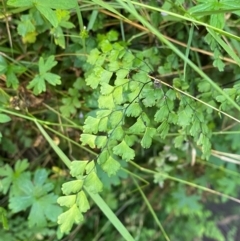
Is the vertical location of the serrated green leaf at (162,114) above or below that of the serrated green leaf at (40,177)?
above

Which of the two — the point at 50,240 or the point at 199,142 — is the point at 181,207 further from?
the point at 199,142

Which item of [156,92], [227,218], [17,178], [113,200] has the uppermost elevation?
[156,92]

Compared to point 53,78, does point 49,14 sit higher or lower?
higher

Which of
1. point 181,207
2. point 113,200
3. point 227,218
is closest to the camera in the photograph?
point 113,200

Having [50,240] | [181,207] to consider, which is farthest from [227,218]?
[50,240]

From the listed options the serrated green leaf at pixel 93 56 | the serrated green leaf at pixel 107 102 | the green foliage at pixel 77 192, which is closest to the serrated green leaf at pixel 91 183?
the green foliage at pixel 77 192

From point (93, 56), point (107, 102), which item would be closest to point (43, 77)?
point (93, 56)

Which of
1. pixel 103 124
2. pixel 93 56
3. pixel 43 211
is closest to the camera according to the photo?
pixel 103 124

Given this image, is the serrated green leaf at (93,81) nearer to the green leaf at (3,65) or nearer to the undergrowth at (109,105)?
the undergrowth at (109,105)

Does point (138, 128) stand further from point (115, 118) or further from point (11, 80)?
point (11, 80)
